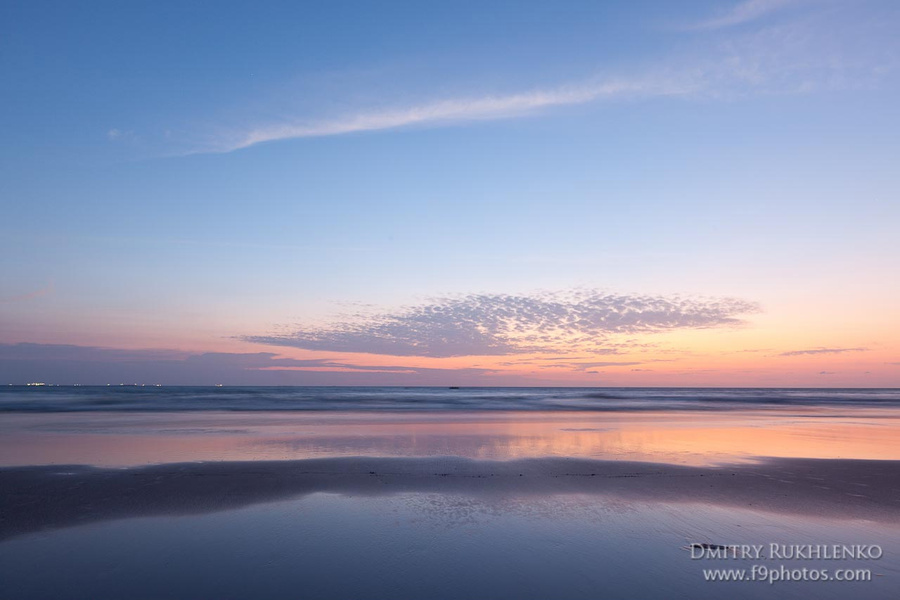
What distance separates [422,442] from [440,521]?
8706 millimetres

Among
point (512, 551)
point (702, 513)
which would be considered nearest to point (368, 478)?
point (512, 551)

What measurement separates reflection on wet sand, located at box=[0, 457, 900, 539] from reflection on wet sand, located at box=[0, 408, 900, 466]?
1226mm

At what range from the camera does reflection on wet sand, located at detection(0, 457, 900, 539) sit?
823cm

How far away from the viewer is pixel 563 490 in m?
9.47

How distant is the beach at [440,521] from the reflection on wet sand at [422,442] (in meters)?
0.21

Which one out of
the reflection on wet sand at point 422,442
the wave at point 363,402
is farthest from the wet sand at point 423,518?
the wave at point 363,402

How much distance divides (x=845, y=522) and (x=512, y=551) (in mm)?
5214

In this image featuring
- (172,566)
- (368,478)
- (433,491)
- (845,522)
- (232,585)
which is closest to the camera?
(232,585)

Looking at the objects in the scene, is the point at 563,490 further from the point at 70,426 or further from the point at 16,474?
the point at 70,426

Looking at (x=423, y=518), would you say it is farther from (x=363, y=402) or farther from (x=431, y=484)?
(x=363, y=402)

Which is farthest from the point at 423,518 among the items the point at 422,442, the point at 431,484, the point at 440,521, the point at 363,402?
the point at 363,402

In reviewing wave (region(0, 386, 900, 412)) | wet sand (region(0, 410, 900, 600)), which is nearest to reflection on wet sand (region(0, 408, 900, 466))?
wet sand (region(0, 410, 900, 600))

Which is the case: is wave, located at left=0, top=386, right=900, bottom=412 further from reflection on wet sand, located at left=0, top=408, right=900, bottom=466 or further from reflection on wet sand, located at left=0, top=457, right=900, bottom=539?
reflection on wet sand, located at left=0, top=457, right=900, bottom=539

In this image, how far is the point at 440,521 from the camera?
749 cm
